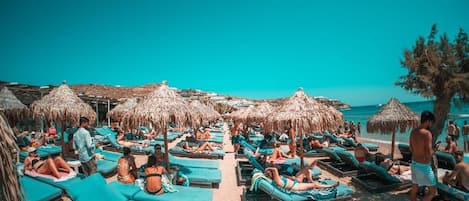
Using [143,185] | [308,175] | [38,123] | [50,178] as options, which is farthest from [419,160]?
[38,123]

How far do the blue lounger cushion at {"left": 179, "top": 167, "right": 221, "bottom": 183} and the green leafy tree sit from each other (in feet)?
19.9

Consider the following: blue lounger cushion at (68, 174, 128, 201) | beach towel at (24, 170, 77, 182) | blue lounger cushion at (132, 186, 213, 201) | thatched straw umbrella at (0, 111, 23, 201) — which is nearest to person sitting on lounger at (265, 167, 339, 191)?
blue lounger cushion at (132, 186, 213, 201)

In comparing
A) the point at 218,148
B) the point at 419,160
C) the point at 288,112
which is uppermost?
the point at 288,112

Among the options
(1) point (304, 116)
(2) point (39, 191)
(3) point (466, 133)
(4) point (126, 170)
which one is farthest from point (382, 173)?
(3) point (466, 133)

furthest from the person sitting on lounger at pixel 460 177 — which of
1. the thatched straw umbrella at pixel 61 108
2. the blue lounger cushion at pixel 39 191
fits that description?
the thatched straw umbrella at pixel 61 108

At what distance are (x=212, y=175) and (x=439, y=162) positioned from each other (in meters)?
6.10

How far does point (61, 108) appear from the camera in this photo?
320 inches

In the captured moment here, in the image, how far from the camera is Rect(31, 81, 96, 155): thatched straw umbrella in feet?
26.2

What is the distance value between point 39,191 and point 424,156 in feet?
20.9

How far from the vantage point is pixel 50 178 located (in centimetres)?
535

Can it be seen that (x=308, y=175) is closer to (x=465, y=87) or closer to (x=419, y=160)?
(x=419, y=160)

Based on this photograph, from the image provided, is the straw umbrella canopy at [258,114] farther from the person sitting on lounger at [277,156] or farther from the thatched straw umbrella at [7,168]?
the thatched straw umbrella at [7,168]

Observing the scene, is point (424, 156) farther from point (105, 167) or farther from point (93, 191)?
point (105, 167)

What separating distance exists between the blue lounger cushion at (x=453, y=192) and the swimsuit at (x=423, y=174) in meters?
1.02
